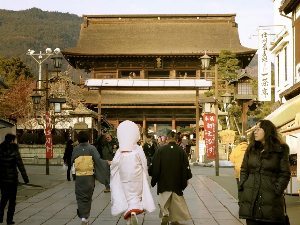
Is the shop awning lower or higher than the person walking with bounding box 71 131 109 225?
higher

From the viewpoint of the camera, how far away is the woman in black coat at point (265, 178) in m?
6.71

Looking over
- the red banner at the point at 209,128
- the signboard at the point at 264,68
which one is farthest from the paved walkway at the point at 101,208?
the red banner at the point at 209,128

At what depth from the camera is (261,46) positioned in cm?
2873

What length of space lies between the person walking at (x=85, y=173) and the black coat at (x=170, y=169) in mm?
897

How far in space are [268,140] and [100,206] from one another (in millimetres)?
8301

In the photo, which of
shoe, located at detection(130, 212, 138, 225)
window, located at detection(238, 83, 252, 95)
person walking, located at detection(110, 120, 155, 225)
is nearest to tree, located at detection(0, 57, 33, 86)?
window, located at detection(238, 83, 252, 95)

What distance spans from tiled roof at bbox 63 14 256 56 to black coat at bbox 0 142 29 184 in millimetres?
39481

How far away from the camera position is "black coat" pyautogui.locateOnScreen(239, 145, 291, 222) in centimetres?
670

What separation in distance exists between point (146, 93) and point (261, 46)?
72.9ft

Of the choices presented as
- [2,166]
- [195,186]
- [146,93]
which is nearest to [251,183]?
[2,166]

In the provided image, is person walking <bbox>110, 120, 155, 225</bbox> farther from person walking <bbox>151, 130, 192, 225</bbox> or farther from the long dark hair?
the long dark hair

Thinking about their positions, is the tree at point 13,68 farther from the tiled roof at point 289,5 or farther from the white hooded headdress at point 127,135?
the white hooded headdress at point 127,135

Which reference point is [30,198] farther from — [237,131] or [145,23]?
[145,23]

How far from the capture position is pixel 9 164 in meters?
11.4
